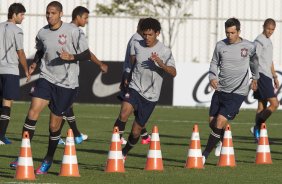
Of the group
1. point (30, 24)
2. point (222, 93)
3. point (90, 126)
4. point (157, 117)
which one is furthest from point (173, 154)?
point (30, 24)

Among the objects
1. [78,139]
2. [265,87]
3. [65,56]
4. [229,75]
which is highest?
[65,56]

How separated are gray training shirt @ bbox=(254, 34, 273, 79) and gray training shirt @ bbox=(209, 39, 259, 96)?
14.0 ft

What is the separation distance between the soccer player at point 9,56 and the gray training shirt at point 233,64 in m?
3.70

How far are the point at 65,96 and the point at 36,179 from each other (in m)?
1.84

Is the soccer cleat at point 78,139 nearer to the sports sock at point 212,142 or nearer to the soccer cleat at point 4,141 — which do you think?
the soccer cleat at point 4,141

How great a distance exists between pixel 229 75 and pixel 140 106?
1.58 metres

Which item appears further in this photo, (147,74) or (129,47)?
(129,47)

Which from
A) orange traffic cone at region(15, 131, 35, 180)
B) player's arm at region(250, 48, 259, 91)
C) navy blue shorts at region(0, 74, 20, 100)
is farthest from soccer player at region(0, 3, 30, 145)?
orange traffic cone at region(15, 131, 35, 180)

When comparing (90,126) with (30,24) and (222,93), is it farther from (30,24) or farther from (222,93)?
(30,24)

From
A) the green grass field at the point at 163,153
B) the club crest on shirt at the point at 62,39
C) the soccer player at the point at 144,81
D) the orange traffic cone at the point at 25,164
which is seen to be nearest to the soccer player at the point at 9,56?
the green grass field at the point at 163,153

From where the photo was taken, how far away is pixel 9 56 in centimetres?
1986

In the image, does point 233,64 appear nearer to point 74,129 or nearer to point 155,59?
point 155,59

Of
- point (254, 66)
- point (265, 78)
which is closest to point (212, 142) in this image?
point (254, 66)

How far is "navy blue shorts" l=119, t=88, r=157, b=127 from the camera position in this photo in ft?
54.5
